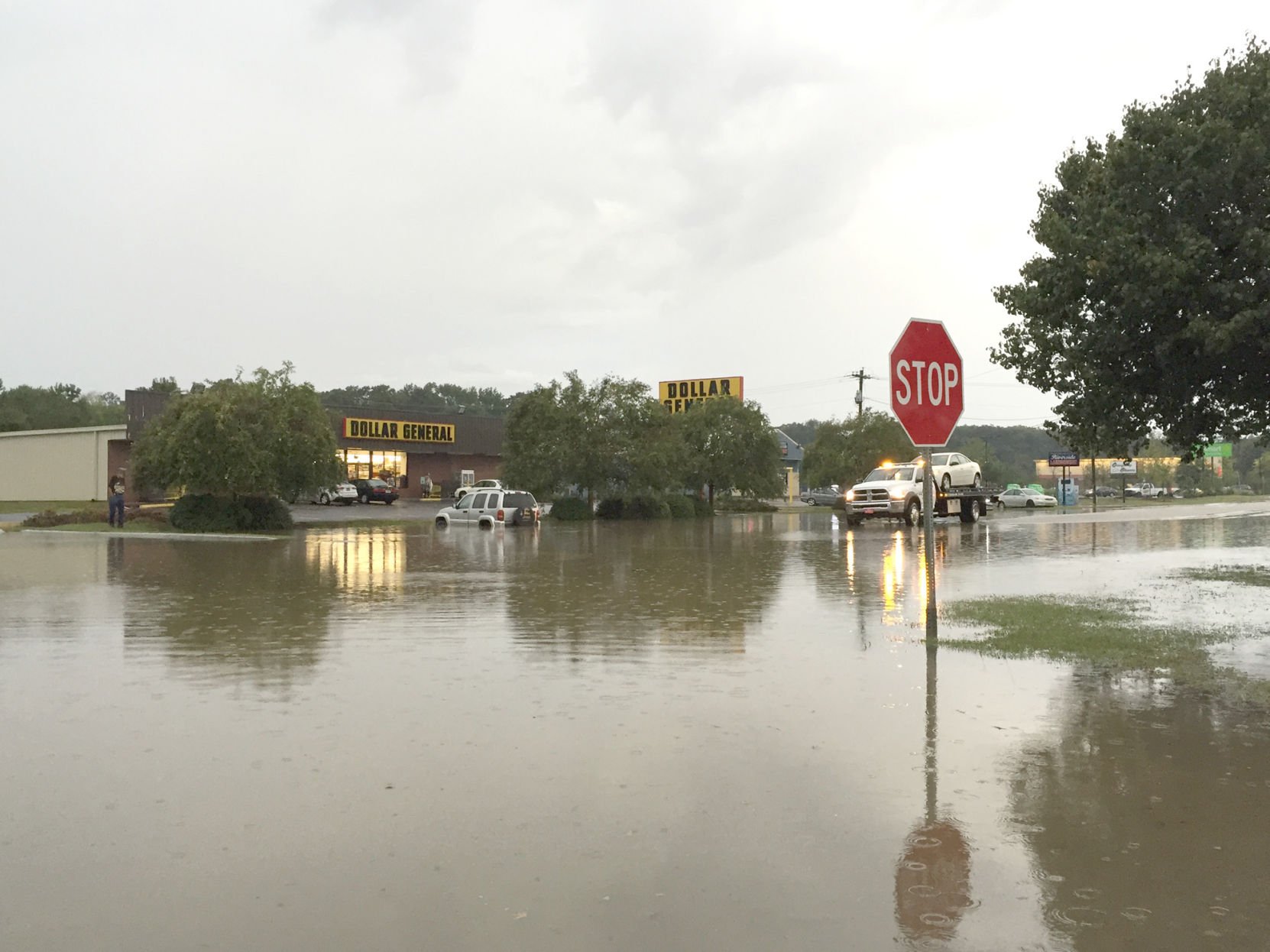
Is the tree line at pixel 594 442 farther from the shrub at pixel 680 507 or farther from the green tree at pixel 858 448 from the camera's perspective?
the green tree at pixel 858 448

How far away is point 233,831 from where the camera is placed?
5227 millimetres

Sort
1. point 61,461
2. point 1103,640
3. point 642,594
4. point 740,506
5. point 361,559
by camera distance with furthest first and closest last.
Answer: point 740,506 < point 61,461 < point 361,559 < point 642,594 < point 1103,640

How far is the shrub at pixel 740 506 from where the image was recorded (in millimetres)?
71375

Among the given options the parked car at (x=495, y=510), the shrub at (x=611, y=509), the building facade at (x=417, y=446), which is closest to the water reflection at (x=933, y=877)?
the parked car at (x=495, y=510)

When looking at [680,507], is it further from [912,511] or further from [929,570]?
[929,570]

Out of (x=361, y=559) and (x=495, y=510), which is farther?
(x=495, y=510)

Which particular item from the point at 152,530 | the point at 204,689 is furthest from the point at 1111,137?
the point at 152,530

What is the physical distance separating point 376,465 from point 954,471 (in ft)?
145

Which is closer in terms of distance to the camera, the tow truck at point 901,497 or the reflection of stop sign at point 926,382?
the reflection of stop sign at point 926,382

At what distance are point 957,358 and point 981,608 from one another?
14.4 ft

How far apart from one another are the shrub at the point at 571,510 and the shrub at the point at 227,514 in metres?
15.8

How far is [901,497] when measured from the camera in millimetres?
38812

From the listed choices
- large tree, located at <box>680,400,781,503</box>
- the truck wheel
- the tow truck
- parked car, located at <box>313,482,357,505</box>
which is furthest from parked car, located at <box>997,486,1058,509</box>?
parked car, located at <box>313,482,357,505</box>

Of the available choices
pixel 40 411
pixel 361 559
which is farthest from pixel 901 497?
pixel 40 411
